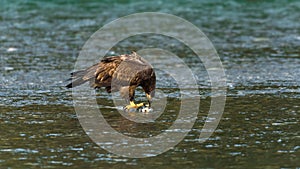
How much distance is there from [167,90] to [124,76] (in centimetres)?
144

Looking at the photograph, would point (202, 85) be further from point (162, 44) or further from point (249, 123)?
point (162, 44)

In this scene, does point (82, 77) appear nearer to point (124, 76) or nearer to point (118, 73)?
point (118, 73)

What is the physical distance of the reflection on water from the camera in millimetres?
6305

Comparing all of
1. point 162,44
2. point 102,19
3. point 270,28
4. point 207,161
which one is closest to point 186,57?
point 162,44

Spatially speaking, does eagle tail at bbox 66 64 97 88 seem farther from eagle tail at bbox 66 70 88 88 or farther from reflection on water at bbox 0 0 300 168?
reflection on water at bbox 0 0 300 168

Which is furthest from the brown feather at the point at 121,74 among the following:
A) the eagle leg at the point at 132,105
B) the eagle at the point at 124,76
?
the eagle leg at the point at 132,105

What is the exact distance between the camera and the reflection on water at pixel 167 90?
6305mm

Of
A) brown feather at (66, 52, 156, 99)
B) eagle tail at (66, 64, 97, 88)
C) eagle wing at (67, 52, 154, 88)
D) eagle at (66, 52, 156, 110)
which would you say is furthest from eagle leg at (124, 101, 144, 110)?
eagle tail at (66, 64, 97, 88)

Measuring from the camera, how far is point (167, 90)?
31.0ft

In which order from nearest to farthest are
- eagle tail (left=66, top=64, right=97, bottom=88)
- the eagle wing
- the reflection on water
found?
the reflection on water
the eagle wing
eagle tail (left=66, top=64, right=97, bottom=88)

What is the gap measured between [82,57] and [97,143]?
5.44m

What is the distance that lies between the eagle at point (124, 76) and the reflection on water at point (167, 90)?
27 cm

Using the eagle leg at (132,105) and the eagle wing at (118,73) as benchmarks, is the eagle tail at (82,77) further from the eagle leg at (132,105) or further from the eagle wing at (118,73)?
the eagle leg at (132,105)

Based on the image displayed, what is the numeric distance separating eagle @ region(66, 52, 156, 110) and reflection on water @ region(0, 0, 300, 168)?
272 mm
